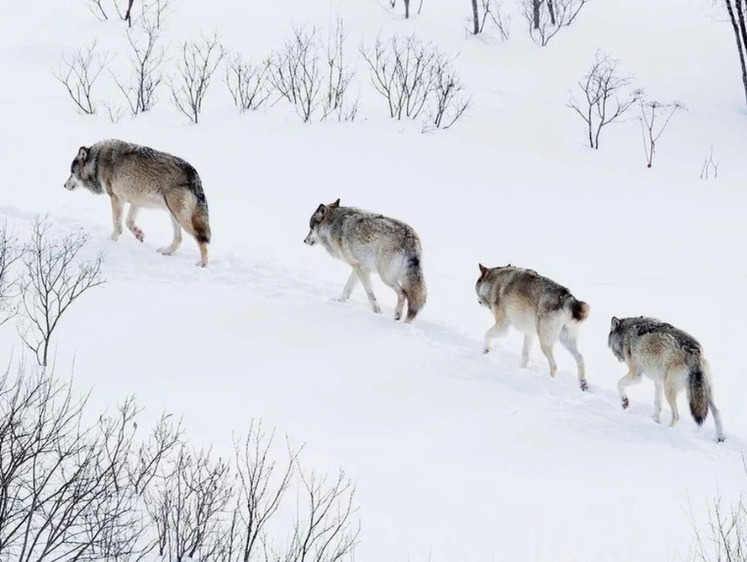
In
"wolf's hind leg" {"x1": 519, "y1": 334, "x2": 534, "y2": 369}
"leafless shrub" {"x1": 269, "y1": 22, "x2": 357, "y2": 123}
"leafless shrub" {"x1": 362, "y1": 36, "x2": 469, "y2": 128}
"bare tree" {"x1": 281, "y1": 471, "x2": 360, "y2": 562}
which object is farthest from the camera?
"leafless shrub" {"x1": 362, "y1": 36, "x2": 469, "y2": 128}

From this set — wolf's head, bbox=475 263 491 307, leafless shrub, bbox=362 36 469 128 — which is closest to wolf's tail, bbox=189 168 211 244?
wolf's head, bbox=475 263 491 307

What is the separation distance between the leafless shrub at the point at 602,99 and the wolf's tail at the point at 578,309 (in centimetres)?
1415

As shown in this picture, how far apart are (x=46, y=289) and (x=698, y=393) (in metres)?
7.40

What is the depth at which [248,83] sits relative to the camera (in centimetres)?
2402

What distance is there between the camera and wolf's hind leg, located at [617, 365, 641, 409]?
A: 33.7ft

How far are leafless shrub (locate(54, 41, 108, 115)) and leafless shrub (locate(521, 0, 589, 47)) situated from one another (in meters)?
16.1

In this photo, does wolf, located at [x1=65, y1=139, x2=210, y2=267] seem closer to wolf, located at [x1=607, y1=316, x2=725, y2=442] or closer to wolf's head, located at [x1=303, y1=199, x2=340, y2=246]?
wolf's head, located at [x1=303, y1=199, x2=340, y2=246]

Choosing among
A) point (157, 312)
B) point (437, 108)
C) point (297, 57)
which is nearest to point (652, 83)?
point (437, 108)

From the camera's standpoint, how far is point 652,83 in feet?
93.4

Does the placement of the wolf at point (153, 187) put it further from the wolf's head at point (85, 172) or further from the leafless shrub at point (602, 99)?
the leafless shrub at point (602, 99)

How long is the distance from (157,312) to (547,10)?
2902 cm

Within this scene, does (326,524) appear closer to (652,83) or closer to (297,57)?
(297,57)

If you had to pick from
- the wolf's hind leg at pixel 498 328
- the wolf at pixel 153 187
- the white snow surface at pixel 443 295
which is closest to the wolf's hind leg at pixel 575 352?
the white snow surface at pixel 443 295

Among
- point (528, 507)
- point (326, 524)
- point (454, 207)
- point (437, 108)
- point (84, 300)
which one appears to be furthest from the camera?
point (437, 108)
